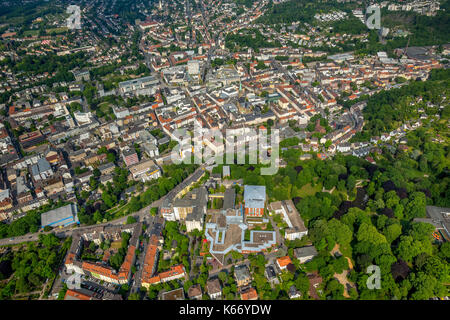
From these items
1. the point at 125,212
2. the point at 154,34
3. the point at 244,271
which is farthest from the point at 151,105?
the point at 154,34

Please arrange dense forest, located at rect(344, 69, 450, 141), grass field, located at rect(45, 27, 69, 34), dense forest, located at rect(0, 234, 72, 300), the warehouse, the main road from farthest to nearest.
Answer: grass field, located at rect(45, 27, 69, 34) → dense forest, located at rect(344, 69, 450, 141) → the warehouse → the main road → dense forest, located at rect(0, 234, 72, 300)

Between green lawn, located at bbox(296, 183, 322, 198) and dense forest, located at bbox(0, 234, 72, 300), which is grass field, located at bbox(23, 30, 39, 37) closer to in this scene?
dense forest, located at bbox(0, 234, 72, 300)

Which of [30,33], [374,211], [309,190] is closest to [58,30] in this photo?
[30,33]

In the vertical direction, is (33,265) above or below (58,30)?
below

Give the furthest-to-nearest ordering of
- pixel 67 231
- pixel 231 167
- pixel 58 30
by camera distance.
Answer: pixel 58 30, pixel 231 167, pixel 67 231

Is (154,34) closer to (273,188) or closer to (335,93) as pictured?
(335,93)

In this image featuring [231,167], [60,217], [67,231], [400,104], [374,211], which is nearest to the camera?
[374,211]

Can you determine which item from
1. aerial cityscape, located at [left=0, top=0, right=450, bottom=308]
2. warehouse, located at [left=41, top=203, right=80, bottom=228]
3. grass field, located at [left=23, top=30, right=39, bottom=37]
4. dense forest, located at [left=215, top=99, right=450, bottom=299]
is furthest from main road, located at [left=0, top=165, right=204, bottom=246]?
grass field, located at [left=23, top=30, right=39, bottom=37]

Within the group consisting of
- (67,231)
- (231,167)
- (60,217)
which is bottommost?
(67,231)

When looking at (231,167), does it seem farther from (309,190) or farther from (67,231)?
(67,231)
